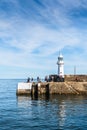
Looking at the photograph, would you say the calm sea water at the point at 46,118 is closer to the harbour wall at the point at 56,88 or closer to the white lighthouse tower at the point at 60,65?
the harbour wall at the point at 56,88

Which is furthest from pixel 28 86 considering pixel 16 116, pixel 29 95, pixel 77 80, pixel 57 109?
pixel 16 116

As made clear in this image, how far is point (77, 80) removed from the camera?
56.8 m

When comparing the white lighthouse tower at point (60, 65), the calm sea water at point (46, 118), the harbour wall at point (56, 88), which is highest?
the white lighthouse tower at point (60, 65)

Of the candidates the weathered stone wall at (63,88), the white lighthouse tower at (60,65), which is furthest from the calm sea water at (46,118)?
the white lighthouse tower at (60,65)

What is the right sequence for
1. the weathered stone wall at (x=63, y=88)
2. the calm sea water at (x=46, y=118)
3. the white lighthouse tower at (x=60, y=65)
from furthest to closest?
the white lighthouse tower at (x=60, y=65) < the weathered stone wall at (x=63, y=88) < the calm sea water at (x=46, y=118)

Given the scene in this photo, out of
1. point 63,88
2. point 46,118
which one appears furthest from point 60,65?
point 46,118

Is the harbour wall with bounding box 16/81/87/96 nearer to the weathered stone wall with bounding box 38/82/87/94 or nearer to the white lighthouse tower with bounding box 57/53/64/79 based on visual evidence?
the weathered stone wall with bounding box 38/82/87/94

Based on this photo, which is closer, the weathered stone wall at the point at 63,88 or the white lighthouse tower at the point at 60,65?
the weathered stone wall at the point at 63,88

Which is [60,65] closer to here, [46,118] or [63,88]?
[63,88]

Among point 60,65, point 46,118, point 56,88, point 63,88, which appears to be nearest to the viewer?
point 46,118

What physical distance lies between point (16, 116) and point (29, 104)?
10881 mm

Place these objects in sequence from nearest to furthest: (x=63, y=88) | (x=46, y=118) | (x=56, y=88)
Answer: (x=46, y=118), (x=56, y=88), (x=63, y=88)

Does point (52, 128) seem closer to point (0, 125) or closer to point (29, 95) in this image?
point (0, 125)

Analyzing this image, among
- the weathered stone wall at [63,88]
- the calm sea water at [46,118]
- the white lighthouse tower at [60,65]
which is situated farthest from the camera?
the white lighthouse tower at [60,65]
